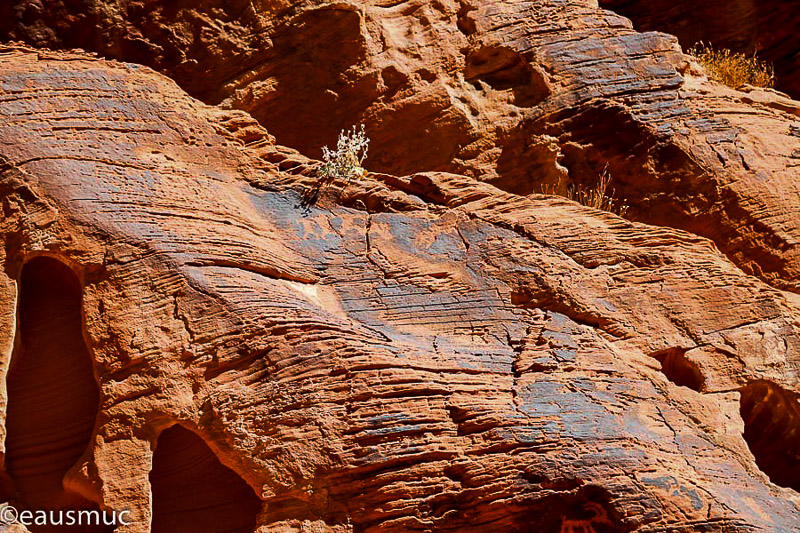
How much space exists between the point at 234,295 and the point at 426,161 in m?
2.92

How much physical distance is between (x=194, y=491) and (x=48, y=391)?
1052 mm

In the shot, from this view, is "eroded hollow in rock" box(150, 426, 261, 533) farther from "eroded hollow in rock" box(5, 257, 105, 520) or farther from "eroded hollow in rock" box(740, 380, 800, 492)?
"eroded hollow in rock" box(740, 380, 800, 492)

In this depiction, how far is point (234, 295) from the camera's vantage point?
5.35 meters

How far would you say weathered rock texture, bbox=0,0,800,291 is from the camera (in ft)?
24.3

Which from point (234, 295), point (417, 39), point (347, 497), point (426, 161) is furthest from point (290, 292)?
point (417, 39)

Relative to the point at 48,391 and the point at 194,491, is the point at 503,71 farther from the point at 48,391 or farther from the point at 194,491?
the point at 48,391

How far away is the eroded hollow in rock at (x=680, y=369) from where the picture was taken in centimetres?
600

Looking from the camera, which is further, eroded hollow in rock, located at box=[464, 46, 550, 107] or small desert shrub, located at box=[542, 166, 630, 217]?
eroded hollow in rock, located at box=[464, 46, 550, 107]

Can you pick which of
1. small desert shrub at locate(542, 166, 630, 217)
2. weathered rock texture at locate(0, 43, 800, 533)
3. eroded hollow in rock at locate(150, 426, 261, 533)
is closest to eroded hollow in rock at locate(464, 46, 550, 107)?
small desert shrub at locate(542, 166, 630, 217)

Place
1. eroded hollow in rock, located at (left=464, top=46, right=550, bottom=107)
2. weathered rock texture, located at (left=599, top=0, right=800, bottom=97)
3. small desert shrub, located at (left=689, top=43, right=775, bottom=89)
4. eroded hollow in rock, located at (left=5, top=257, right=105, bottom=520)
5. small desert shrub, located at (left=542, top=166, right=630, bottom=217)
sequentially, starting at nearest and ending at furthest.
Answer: eroded hollow in rock, located at (left=5, top=257, right=105, bottom=520)
small desert shrub, located at (left=542, top=166, right=630, bottom=217)
eroded hollow in rock, located at (left=464, top=46, right=550, bottom=107)
small desert shrub, located at (left=689, top=43, right=775, bottom=89)
weathered rock texture, located at (left=599, top=0, right=800, bottom=97)

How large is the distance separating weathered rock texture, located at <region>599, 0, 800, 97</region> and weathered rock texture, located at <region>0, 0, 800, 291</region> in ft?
8.11

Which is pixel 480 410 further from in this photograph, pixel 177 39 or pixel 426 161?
pixel 177 39

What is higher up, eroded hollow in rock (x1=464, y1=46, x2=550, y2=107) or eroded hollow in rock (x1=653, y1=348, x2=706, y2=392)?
eroded hollow in rock (x1=464, y1=46, x2=550, y2=107)

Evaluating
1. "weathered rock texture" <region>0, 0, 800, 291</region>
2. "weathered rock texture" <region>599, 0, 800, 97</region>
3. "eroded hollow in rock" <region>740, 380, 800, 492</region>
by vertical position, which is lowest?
"eroded hollow in rock" <region>740, 380, 800, 492</region>
